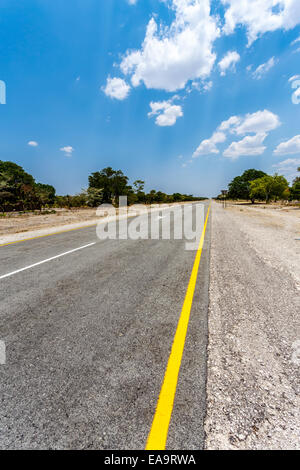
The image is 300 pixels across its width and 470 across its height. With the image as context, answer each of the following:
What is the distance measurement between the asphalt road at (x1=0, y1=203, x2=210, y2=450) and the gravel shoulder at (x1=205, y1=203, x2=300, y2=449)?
0.57 ft

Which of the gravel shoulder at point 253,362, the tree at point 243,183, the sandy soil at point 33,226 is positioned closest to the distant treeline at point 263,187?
the tree at point 243,183

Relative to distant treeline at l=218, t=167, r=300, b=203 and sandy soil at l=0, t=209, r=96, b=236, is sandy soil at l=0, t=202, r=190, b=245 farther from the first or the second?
distant treeline at l=218, t=167, r=300, b=203

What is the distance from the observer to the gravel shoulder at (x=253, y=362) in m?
1.56

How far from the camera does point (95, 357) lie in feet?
7.63

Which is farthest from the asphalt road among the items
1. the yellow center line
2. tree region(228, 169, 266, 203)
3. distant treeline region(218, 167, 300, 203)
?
tree region(228, 169, 266, 203)

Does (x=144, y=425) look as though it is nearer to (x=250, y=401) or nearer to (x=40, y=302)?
(x=250, y=401)

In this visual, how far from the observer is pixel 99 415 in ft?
5.52

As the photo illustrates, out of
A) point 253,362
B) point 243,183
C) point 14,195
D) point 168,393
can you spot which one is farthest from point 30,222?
point 243,183

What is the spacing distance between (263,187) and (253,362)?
52.6m

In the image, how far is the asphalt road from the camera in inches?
62.3

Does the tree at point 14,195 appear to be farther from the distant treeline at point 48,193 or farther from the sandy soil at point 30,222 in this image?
the sandy soil at point 30,222

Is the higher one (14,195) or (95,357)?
(14,195)

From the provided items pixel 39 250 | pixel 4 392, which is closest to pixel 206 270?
pixel 4 392

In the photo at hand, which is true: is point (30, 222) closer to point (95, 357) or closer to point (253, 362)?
point (95, 357)
